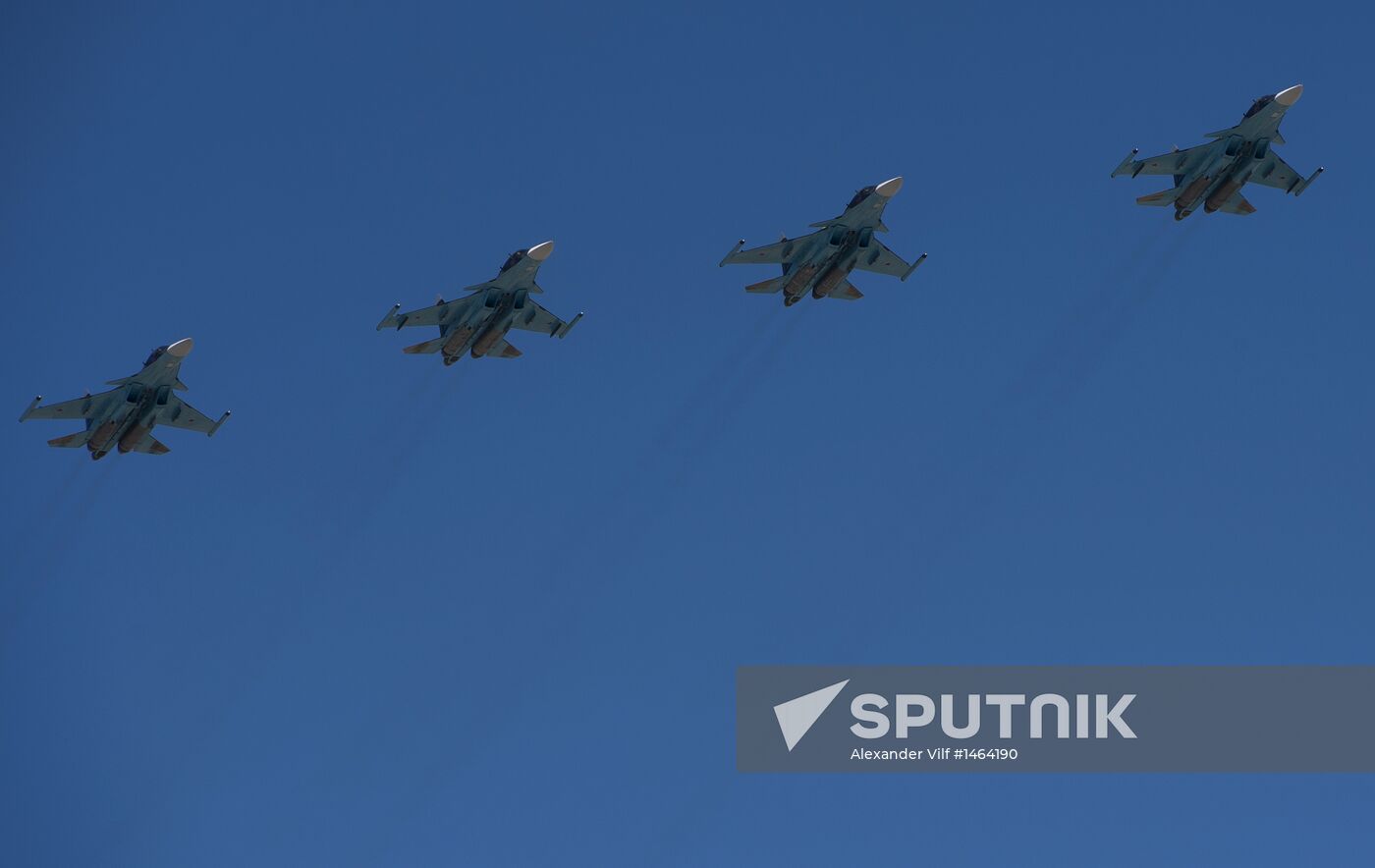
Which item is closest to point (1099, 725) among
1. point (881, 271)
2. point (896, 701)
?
point (896, 701)

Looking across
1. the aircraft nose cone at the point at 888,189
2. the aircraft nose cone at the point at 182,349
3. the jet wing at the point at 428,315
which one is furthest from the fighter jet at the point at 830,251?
the aircraft nose cone at the point at 182,349

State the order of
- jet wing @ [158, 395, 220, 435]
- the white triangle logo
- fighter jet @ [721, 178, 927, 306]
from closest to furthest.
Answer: the white triangle logo, fighter jet @ [721, 178, 927, 306], jet wing @ [158, 395, 220, 435]

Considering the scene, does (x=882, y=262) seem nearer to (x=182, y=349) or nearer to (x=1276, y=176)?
(x=1276, y=176)

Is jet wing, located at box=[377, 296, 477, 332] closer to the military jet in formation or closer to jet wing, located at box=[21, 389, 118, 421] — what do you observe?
the military jet in formation

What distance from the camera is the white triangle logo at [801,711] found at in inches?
2233

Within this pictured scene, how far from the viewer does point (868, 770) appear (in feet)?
184

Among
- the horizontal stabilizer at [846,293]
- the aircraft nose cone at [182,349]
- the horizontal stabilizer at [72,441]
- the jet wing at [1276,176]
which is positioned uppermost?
the jet wing at [1276,176]

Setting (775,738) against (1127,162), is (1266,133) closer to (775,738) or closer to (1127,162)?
(1127,162)

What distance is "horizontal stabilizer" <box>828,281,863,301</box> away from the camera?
61509mm

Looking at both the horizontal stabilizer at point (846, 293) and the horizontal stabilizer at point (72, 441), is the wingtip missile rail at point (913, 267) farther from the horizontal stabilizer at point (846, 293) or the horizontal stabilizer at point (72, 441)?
the horizontal stabilizer at point (72, 441)

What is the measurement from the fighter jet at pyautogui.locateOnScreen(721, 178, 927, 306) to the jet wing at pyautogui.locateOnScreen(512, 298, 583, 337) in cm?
682

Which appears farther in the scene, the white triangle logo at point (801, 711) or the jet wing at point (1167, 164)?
the jet wing at point (1167, 164)

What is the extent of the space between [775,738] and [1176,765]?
13.0m

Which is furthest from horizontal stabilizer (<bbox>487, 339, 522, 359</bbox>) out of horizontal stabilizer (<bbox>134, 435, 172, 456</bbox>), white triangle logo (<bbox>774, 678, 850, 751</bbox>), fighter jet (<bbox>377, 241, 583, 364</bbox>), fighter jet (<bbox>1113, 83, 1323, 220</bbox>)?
fighter jet (<bbox>1113, 83, 1323, 220</bbox>)
